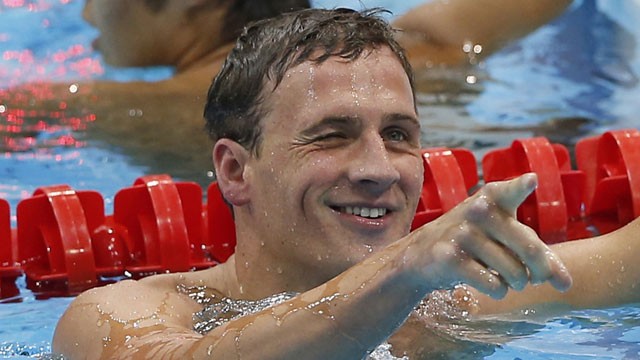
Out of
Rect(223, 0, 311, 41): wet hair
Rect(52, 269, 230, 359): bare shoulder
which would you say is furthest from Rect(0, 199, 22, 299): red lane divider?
Rect(223, 0, 311, 41): wet hair

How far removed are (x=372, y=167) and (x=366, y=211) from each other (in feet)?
0.29

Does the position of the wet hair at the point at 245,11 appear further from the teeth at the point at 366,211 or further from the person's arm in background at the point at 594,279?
the teeth at the point at 366,211

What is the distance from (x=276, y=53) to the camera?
6.95 ft

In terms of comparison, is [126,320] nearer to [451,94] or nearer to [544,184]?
[544,184]

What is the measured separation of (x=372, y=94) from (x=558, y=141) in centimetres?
286

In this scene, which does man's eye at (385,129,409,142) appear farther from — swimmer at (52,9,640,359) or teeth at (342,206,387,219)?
teeth at (342,206,387,219)

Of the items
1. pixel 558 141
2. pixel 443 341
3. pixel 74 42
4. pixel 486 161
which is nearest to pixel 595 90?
pixel 558 141

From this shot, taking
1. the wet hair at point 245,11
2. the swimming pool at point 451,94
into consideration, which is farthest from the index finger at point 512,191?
the wet hair at point 245,11

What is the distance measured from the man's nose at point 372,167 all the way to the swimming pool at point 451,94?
3.59 ft

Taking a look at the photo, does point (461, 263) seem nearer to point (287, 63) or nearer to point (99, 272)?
point (287, 63)

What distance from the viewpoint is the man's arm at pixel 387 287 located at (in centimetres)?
130

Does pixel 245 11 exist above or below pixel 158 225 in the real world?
above

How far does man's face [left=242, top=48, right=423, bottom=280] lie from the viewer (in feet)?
6.30

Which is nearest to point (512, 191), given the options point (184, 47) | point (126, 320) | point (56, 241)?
point (126, 320)
